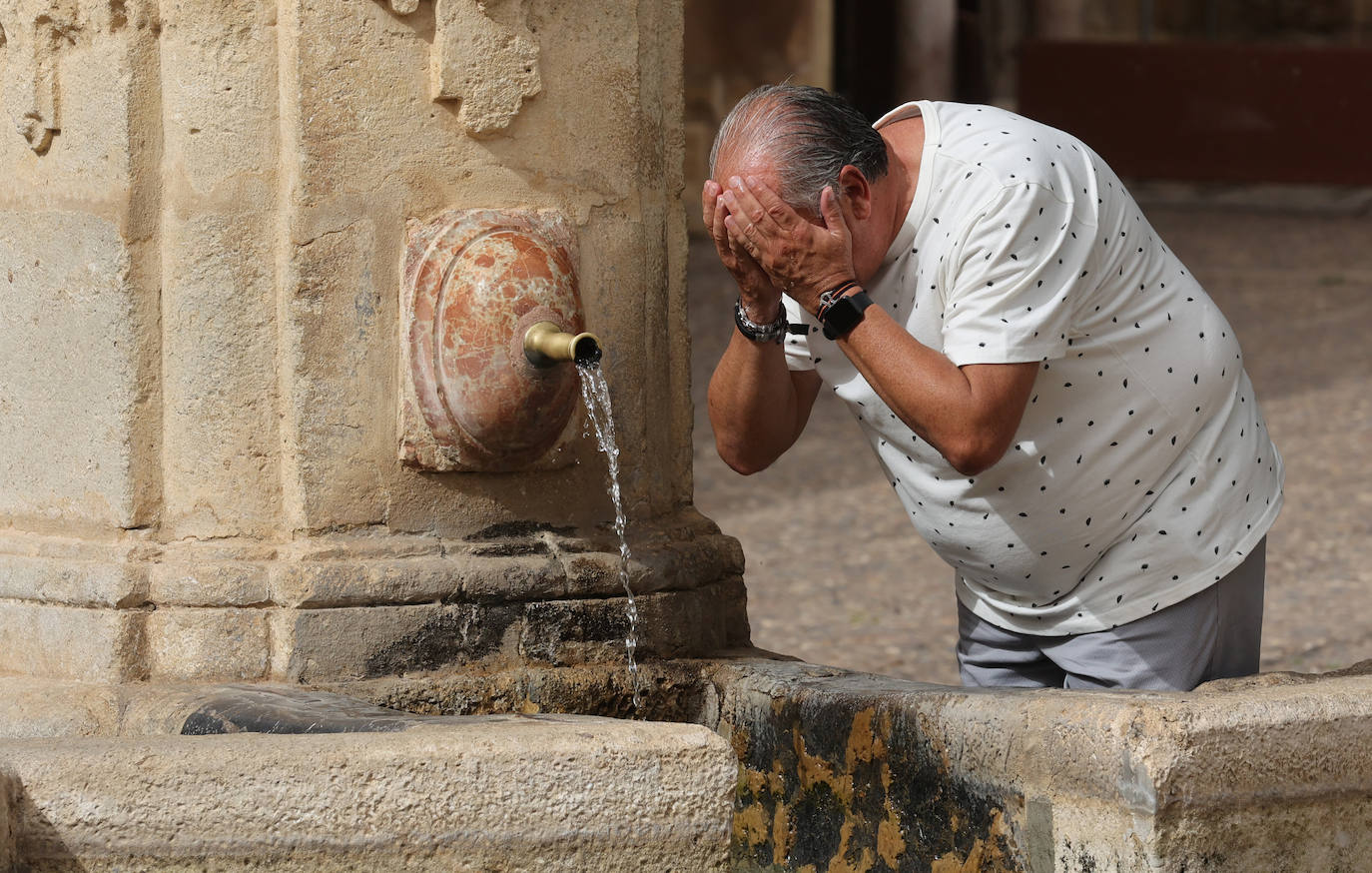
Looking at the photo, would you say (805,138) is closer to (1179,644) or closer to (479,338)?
(479,338)

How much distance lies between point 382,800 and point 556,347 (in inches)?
34.2

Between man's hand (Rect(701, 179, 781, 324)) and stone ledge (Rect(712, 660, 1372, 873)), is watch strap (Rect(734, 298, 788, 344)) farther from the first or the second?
stone ledge (Rect(712, 660, 1372, 873))

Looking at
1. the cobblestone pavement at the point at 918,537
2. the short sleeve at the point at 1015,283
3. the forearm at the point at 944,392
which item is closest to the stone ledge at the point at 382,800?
the forearm at the point at 944,392

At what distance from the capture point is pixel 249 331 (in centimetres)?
275

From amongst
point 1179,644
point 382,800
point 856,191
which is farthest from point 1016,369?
point 382,800

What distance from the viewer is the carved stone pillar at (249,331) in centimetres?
271

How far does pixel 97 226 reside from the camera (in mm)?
2742

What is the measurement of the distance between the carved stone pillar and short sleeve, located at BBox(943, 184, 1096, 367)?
84 centimetres

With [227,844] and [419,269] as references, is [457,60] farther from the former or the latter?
[227,844]

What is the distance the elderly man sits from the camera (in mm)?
2318

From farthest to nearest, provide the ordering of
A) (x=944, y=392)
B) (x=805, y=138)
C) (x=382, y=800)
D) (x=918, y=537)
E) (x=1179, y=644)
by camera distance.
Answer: (x=918, y=537) → (x=1179, y=644) → (x=805, y=138) → (x=944, y=392) → (x=382, y=800)

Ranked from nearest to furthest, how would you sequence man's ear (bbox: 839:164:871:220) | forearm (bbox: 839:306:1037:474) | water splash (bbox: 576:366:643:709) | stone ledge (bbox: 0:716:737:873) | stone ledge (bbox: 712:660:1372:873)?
1. stone ledge (bbox: 0:716:737:873)
2. stone ledge (bbox: 712:660:1372:873)
3. forearm (bbox: 839:306:1037:474)
4. man's ear (bbox: 839:164:871:220)
5. water splash (bbox: 576:366:643:709)

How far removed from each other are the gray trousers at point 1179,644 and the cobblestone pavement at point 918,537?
2.34 m

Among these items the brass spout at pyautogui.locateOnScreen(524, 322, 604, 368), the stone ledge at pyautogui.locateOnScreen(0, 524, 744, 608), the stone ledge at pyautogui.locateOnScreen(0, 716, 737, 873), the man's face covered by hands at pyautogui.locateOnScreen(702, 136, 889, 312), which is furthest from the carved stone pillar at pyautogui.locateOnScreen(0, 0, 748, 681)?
the stone ledge at pyautogui.locateOnScreen(0, 716, 737, 873)
